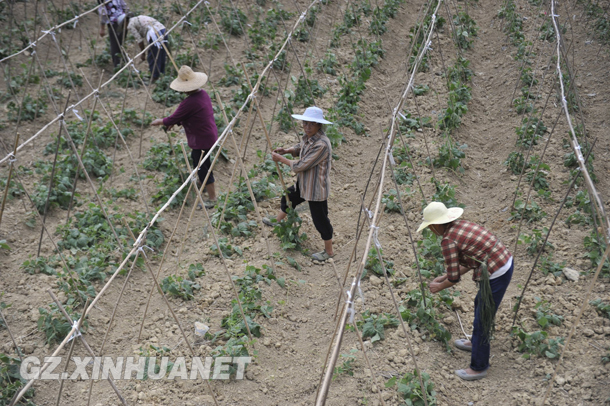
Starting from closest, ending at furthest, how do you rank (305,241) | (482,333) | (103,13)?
1. (482,333)
2. (305,241)
3. (103,13)

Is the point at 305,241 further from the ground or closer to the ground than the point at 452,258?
closer to the ground

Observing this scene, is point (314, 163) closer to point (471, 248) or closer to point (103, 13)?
point (471, 248)

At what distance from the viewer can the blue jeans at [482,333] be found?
10.9 ft

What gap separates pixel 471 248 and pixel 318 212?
1586 millimetres

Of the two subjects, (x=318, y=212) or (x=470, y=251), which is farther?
(x=318, y=212)

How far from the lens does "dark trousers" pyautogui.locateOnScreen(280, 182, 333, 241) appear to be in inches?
178

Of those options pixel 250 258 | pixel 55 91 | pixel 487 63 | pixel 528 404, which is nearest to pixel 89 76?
pixel 55 91

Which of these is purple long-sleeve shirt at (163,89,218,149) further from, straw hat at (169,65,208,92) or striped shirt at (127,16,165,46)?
striped shirt at (127,16,165,46)

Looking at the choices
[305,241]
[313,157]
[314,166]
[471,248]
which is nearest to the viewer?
[471,248]

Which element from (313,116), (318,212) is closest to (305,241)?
(318,212)

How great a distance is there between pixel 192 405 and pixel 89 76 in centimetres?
622

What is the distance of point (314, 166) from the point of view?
171 inches

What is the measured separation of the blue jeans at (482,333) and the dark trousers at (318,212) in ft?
5.15

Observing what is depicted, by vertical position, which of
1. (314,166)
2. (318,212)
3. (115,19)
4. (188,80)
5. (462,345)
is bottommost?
(462,345)
